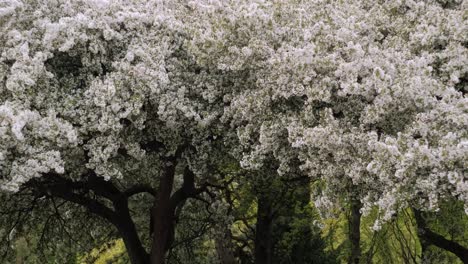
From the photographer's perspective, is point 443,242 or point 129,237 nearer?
point 129,237

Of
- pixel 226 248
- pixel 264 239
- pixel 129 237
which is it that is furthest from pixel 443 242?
pixel 129 237

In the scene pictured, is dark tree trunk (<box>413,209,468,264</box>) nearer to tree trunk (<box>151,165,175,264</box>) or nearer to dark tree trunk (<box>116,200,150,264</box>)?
tree trunk (<box>151,165,175,264</box>)

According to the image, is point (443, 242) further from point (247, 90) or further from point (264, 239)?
point (247, 90)

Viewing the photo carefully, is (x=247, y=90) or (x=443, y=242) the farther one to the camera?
(x=443, y=242)

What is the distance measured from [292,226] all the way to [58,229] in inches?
276

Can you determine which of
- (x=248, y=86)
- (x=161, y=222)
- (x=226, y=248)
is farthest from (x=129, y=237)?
(x=248, y=86)

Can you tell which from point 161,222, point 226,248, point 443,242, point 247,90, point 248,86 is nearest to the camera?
point 247,90

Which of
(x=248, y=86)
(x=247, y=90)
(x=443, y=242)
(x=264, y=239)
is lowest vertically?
(x=443, y=242)

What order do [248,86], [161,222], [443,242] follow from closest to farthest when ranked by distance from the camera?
[248,86] → [161,222] → [443,242]

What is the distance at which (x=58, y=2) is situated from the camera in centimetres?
1173

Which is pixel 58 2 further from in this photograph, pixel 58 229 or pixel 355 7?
pixel 58 229

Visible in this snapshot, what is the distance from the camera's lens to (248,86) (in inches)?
443

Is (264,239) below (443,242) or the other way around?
the other way around

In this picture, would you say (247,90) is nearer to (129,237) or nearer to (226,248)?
(129,237)
